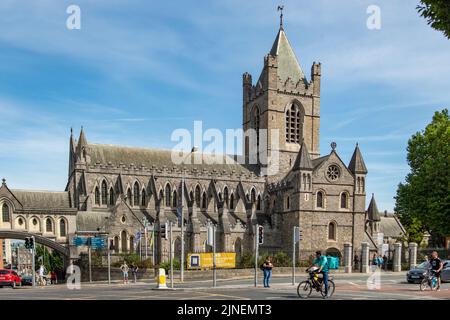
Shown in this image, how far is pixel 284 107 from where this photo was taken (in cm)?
6488

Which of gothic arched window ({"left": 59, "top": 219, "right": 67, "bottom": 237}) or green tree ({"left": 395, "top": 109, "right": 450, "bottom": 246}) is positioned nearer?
green tree ({"left": 395, "top": 109, "right": 450, "bottom": 246})

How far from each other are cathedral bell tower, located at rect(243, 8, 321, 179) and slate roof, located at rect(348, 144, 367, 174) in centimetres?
1037

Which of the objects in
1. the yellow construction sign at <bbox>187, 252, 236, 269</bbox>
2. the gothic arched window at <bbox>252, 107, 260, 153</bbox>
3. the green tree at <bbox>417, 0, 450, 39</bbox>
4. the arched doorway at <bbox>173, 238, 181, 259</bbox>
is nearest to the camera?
the green tree at <bbox>417, 0, 450, 39</bbox>

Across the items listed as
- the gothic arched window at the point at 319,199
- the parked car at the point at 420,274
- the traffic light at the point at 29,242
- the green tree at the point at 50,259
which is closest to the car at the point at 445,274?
the parked car at the point at 420,274

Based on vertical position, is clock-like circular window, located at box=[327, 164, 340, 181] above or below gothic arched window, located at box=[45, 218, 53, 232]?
above

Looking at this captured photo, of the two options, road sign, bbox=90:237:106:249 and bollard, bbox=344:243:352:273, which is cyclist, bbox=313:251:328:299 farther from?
road sign, bbox=90:237:106:249

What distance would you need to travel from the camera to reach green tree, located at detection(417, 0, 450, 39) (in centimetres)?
1369

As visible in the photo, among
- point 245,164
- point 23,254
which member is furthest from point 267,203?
point 23,254

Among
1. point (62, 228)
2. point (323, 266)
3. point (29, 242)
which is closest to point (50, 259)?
point (62, 228)

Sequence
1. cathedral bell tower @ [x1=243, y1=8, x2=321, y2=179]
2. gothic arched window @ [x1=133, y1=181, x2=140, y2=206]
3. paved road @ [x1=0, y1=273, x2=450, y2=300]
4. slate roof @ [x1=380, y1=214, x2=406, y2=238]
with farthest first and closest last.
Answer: slate roof @ [x1=380, y1=214, x2=406, y2=238] → cathedral bell tower @ [x1=243, y1=8, x2=321, y2=179] → gothic arched window @ [x1=133, y1=181, x2=140, y2=206] → paved road @ [x1=0, y1=273, x2=450, y2=300]

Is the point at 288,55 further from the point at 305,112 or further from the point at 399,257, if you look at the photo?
the point at 399,257

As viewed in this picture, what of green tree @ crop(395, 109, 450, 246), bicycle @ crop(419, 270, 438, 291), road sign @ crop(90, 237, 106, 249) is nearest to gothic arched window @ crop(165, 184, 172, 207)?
road sign @ crop(90, 237, 106, 249)

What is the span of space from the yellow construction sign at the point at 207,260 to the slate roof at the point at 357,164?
20.6 metres
